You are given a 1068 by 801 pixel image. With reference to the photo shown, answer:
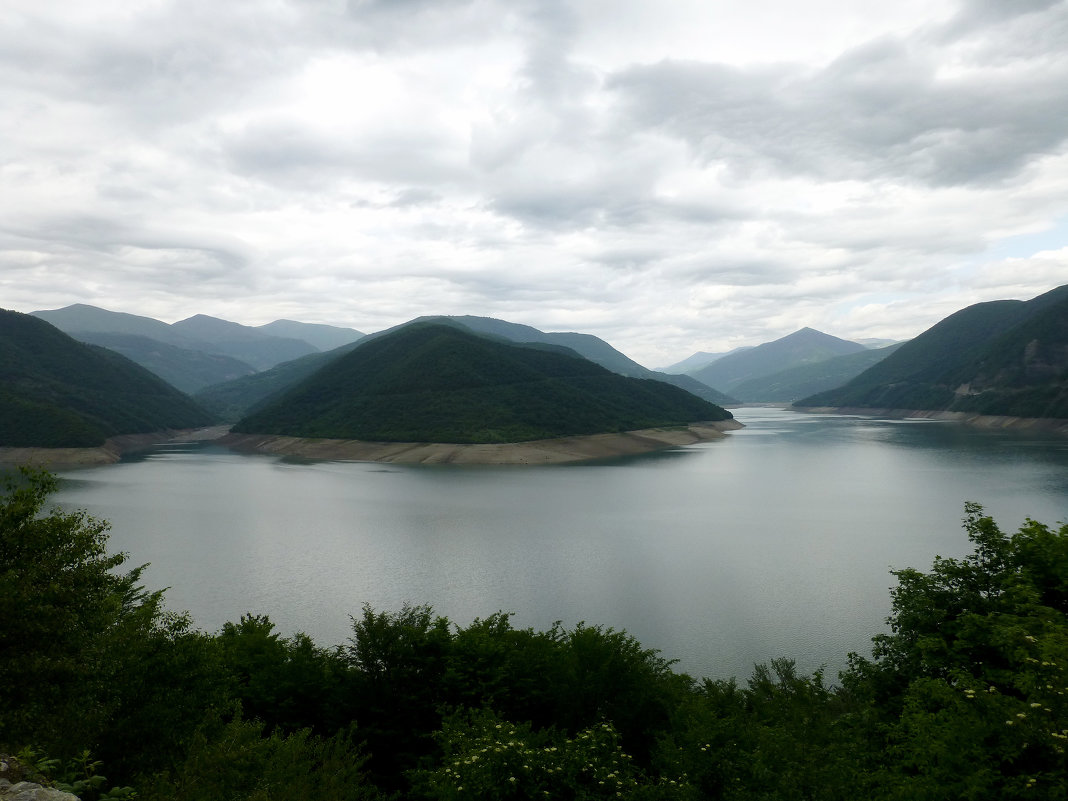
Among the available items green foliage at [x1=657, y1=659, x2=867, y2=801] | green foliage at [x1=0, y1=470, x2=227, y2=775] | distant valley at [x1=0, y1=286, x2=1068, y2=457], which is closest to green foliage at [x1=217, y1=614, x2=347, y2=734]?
green foliage at [x1=0, y1=470, x2=227, y2=775]

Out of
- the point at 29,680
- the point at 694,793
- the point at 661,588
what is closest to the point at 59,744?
the point at 29,680

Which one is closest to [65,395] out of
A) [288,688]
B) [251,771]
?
[288,688]

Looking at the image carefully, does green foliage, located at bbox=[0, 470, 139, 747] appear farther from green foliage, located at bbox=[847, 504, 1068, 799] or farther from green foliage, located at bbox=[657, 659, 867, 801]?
green foliage, located at bbox=[847, 504, 1068, 799]

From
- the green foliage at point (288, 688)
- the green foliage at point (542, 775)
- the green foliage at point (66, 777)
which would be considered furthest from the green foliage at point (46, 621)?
the green foliage at point (288, 688)

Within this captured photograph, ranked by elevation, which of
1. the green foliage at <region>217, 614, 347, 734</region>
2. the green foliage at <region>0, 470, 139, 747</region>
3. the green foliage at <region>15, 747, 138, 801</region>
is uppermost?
the green foliage at <region>0, 470, 139, 747</region>

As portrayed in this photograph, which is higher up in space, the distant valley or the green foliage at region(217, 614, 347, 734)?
the distant valley

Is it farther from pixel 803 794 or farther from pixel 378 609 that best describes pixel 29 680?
pixel 378 609
